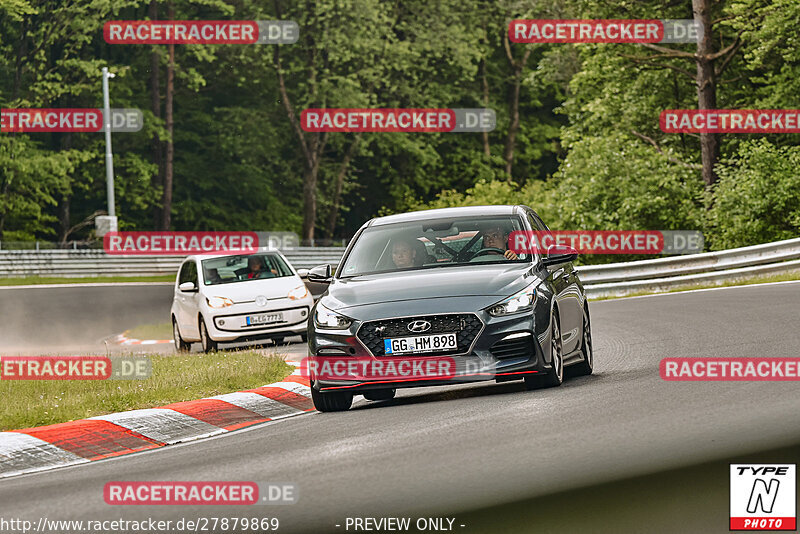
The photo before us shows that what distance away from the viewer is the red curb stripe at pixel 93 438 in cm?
980

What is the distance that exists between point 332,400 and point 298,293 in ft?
33.1

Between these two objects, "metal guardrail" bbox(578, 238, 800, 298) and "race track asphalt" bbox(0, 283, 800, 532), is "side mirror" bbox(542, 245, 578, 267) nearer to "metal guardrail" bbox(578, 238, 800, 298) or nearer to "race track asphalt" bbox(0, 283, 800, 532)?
"race track asphalt" bbox(0, 283, 800, 532)

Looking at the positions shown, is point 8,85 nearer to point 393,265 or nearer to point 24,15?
point 24,15

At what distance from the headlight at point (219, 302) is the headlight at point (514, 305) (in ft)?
35.2

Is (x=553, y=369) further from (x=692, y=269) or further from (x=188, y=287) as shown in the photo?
(x=692, y=269)

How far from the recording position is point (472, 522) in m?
6.21

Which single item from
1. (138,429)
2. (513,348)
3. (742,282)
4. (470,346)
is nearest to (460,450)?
(470,346)

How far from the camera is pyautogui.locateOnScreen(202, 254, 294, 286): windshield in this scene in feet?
70.3

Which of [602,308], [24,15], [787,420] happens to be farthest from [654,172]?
[24,15]

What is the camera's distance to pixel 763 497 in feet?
20.7

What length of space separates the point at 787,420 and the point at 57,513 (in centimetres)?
456

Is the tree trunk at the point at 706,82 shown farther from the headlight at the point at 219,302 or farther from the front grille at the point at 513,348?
the front grille at the point at 513,348

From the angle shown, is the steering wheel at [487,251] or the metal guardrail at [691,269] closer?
the steering wheel at [487,251]

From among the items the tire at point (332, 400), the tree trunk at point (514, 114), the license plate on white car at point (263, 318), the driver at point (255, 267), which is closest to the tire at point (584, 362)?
the tire at point (332, 400)
